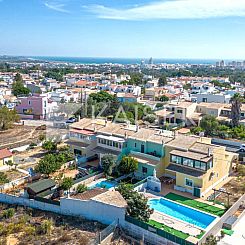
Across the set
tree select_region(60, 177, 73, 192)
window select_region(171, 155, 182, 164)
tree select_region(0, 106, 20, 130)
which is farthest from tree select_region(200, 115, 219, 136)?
tree select_region(0, 106, 20, 130)

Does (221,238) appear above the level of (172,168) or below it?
Result: below

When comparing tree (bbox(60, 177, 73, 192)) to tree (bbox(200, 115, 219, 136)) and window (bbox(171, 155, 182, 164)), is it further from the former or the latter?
tree (bbox(200, 115, 219, 136))

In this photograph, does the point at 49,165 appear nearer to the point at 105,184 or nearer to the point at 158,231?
the point at 105,184

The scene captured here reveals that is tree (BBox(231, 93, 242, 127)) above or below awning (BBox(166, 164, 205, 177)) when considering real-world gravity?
above

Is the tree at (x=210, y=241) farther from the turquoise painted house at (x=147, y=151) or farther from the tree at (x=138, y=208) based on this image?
the turquoise painted house at (x=147, y=151)

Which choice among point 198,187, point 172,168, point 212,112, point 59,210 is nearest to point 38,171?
point 59,210

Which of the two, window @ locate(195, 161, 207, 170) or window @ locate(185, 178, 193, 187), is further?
window @ locate(185, 178, 193, 187)

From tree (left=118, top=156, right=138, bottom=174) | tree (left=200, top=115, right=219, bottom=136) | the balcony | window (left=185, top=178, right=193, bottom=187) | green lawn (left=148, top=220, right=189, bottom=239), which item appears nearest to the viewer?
green lawn (left=148, top=220, right=189, bottom=239)

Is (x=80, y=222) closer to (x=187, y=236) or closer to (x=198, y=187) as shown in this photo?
(x=187, y=236)
